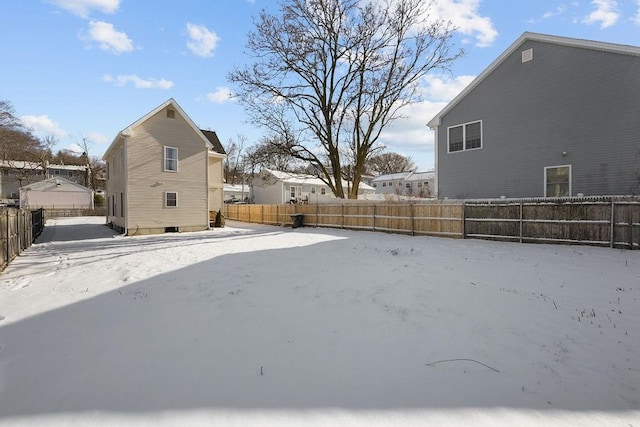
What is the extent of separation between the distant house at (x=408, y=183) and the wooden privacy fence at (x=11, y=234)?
3684 centimetres

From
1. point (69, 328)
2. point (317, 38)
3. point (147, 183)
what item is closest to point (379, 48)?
point (317, 38)

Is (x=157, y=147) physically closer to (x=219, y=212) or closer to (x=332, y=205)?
(x=219, y=212)

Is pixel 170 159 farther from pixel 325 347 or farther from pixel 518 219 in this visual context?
pixel 325 347

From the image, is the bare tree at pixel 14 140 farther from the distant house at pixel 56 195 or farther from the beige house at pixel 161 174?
the beige house at pixel 161 174

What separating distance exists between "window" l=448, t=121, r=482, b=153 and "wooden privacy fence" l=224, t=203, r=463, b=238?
4389 millimetres

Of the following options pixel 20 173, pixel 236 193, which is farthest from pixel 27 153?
pixel 236 193

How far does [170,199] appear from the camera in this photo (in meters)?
17.2

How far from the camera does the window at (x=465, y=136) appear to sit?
51.9ft

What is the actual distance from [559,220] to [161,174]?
16680 millimetres

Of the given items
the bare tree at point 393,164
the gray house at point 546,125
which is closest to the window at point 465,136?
the gray house at point 546,125

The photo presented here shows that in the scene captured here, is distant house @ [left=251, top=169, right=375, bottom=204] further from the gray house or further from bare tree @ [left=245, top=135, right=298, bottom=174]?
the gray house

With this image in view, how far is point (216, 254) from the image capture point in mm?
9656

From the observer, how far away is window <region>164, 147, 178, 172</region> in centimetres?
1700

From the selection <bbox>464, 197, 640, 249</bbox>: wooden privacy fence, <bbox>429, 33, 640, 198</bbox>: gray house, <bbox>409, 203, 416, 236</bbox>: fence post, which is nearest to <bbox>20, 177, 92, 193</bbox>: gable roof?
<bbox>409, 203, 416, 236</bbox>: fence post
